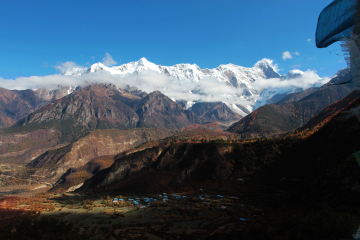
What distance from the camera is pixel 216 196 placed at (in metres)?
55.2

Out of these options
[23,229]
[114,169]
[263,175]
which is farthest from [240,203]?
[114,169]

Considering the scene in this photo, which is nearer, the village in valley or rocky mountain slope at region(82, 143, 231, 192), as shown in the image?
the village in valley

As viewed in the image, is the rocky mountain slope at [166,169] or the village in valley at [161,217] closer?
the village in valley at [161,217]

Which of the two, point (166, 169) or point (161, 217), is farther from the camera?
point (166, 169)

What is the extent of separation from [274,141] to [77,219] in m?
61.8

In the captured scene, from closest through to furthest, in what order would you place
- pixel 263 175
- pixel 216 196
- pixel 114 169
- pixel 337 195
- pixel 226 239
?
pixel 226 239 → pixel 337 195 → pixel 216 196 → pixel 263 175 → pixel 114 169

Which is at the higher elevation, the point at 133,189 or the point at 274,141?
the point at 274,141

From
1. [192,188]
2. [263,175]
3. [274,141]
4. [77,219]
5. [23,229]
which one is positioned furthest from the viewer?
[274,141]

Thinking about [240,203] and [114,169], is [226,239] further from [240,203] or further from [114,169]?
[114,169]

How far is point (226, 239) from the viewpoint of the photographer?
24031mm

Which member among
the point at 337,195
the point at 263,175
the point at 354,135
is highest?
the point at 354,135

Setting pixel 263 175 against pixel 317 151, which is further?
pixel 263 175

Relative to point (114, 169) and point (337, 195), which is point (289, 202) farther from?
point (114, 169)

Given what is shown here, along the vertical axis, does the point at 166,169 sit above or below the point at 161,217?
above
